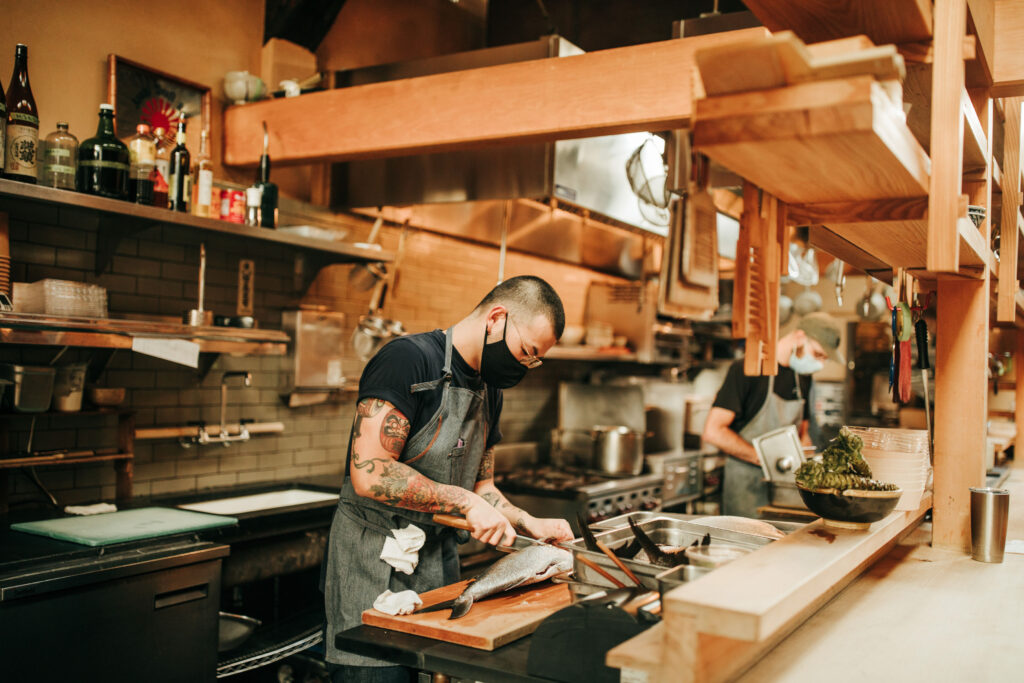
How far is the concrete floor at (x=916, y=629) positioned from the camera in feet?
5.29

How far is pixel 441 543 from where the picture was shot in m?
2.70

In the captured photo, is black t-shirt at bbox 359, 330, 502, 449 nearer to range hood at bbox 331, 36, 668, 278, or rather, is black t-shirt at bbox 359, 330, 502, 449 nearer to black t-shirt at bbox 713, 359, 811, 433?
range hood at bbox 331, 36, 668, 278

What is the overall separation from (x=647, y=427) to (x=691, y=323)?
5.36 ft

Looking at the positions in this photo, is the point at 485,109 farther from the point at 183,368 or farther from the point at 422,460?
the point at 183,368

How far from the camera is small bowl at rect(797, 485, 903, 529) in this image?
1.94 m

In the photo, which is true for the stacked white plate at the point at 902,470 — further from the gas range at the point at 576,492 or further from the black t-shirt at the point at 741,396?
the black t-shirt at the point at 741,396

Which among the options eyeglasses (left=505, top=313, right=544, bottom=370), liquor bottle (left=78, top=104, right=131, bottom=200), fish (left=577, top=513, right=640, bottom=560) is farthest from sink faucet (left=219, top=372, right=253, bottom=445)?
fish (left=577, top=513, right=640, bottom=560)

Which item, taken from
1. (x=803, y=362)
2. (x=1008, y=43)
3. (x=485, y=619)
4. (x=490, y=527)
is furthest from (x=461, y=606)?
(x=803, y=362)

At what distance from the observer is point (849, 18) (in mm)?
1853

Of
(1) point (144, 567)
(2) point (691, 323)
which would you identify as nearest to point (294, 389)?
(1) point (144, 567)

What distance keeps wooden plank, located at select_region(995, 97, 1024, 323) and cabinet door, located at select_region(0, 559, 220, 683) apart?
312cm

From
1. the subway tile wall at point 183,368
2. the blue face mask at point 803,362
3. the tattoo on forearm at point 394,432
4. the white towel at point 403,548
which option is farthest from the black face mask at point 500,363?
the blue face mask at point 803,362

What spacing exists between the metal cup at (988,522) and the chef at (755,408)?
2.23 m

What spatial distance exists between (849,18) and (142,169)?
8.95 ft
